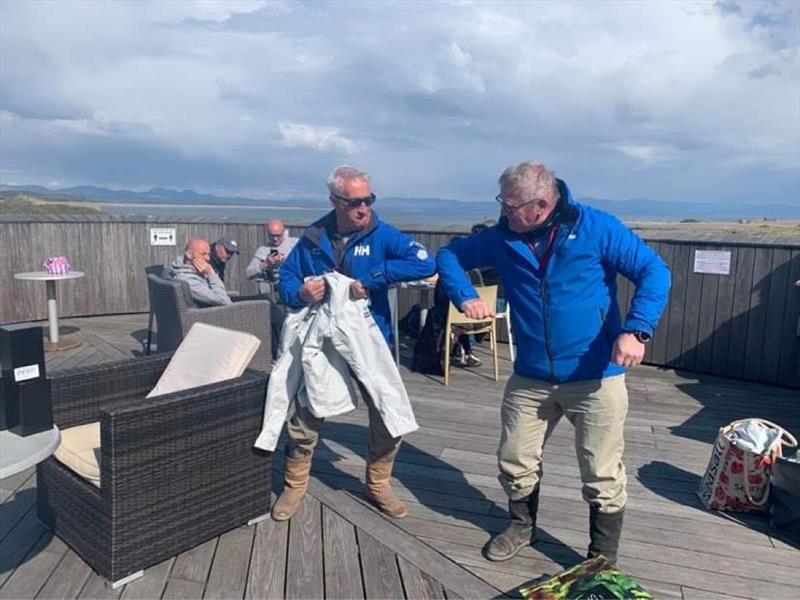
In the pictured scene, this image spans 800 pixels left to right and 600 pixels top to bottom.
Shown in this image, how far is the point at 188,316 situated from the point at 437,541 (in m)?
2.59

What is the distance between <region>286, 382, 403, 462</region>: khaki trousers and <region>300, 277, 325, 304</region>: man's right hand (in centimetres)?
41

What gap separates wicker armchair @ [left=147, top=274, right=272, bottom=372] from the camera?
4.52m

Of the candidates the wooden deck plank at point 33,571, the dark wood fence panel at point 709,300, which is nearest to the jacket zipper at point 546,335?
the wooden deck plank at point 33,571

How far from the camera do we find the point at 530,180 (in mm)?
2236

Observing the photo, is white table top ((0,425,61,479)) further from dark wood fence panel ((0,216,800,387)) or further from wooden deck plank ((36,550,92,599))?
dark wood fence panel ((0,216,800,387))

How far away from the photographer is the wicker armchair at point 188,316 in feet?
14.8

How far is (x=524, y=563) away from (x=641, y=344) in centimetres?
97

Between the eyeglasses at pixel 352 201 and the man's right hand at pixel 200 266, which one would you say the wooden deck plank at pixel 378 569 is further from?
the man's right hand at pixel 200 266

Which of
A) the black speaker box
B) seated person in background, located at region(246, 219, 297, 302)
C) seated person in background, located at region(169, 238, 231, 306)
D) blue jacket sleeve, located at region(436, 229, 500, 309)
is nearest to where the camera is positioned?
the black speaker box

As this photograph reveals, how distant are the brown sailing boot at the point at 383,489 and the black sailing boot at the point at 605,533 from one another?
809 mm

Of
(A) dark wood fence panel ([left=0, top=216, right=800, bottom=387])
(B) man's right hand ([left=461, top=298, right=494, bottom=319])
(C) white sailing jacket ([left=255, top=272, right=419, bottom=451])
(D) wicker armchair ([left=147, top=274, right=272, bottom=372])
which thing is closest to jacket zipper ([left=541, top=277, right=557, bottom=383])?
(B) man's right hand ([left=461, top=298, right=494, bottom=319])

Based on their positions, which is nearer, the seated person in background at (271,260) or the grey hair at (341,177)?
the grey hair at (341,177)

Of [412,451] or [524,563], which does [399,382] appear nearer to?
[524,563]

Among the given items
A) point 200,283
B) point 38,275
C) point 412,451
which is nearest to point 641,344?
point 412,451
